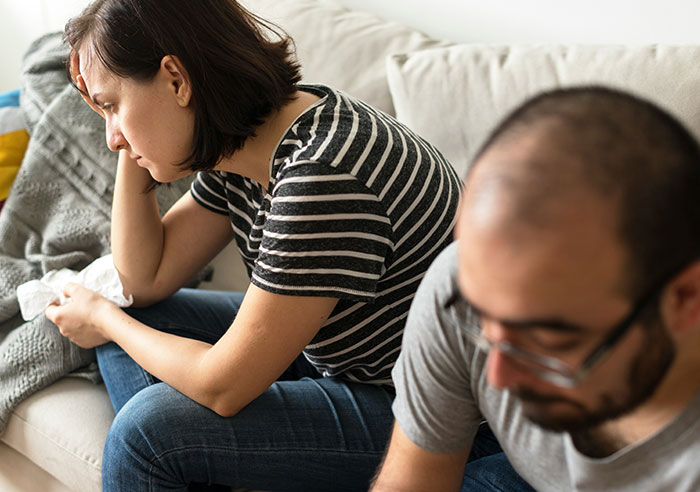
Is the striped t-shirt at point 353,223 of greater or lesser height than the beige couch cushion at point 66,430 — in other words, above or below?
above

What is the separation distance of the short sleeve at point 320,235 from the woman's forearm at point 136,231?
447 mm

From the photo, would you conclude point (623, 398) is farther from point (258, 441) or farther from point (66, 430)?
point (66, 430)

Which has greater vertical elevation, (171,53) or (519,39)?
(171,53)

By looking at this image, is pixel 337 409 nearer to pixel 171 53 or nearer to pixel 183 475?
pixel 183 475

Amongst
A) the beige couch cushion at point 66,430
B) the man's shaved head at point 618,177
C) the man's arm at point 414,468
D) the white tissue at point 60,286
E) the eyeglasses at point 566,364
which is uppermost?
the man's shaved head at point 618,177

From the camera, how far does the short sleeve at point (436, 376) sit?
89cm

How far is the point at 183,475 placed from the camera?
45.4 inches

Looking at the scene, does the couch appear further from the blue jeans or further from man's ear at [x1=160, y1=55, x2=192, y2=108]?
man's ear at [x1=160, y1=55, x2=192, y2=108]

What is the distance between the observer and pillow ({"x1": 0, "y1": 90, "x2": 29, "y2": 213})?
67.4 inches

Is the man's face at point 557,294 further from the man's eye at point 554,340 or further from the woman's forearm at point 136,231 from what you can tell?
→ the woman's forearm at point 136,231

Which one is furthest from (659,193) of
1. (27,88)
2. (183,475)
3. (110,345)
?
(27,88)

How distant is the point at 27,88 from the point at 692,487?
160 centimetres

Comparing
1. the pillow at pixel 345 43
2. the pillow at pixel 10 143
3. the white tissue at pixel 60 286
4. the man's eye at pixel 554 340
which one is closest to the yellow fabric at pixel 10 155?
the pillow at pixel 10 143

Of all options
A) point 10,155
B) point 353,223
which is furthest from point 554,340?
point 10,155
